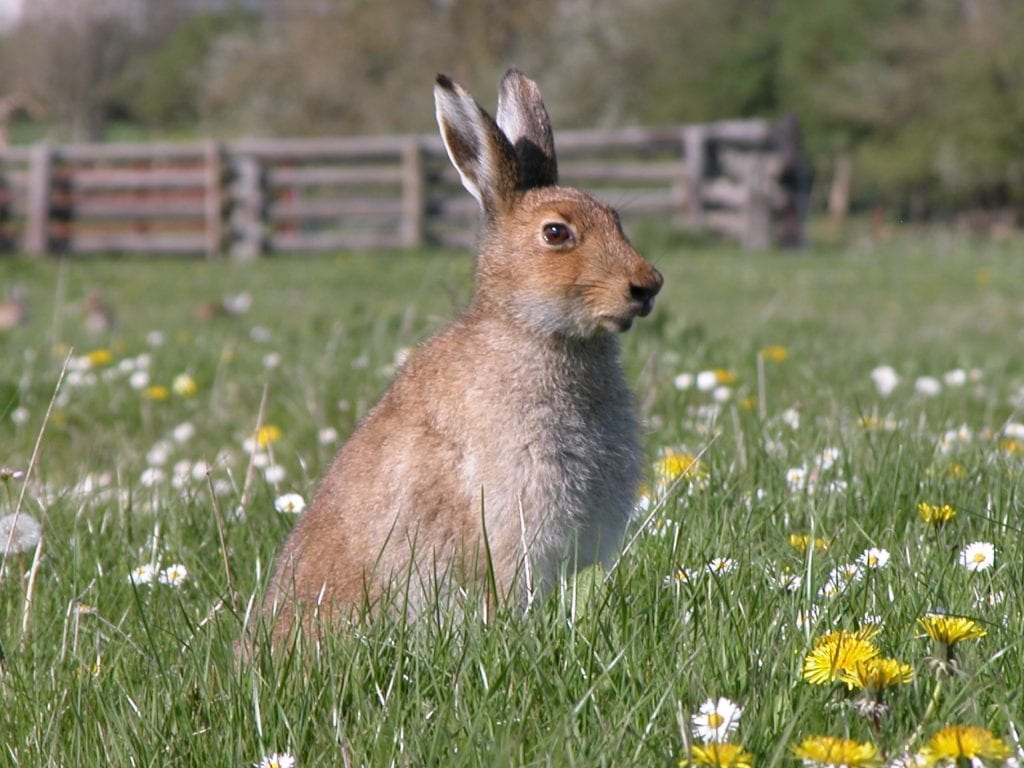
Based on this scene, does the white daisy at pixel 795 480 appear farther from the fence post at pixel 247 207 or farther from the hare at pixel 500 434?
the fence post at pixel 247 207

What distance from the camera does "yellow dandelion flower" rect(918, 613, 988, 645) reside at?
2271 millimetres

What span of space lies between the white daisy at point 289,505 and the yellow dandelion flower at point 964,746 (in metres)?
2.25

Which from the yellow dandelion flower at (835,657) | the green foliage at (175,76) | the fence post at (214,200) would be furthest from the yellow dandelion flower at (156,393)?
the green foliage at (175,76)

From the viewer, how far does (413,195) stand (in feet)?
72.9

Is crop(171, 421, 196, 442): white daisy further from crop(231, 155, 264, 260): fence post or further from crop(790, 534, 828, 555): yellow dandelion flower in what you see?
crop(231, 155, 264, 260): fence post

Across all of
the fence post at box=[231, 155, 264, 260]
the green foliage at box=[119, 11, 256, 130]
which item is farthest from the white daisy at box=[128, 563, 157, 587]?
the green foliage at box=[119, 11, 256, 130]

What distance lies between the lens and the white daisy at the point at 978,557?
2910 mm

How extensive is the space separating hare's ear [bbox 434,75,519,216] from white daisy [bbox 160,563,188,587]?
3.94ft

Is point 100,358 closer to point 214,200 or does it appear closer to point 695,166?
point 214,200

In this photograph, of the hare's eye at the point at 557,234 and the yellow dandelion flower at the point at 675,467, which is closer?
the hare's eye at the point at 557,234

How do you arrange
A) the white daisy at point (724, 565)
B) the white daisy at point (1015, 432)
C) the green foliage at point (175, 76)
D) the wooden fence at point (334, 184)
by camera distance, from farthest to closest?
the green foliage at point (175, 76)
the wooden fence at point (334, 184)
the white daisy at point (1015, 432)
the white daisy at point (724, 565)

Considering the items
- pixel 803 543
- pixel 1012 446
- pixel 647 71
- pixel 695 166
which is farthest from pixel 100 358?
pixel 647 71

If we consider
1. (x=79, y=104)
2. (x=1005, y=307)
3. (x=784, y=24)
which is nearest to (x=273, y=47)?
(x=79, y=104)

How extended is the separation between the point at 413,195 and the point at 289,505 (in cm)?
1874
